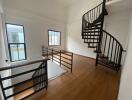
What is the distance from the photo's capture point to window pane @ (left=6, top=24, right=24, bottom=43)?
394 cm

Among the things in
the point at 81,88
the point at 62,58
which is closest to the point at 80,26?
the point at 62,58

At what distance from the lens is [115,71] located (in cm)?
307

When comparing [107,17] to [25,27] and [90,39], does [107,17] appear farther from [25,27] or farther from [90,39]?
[25,27]

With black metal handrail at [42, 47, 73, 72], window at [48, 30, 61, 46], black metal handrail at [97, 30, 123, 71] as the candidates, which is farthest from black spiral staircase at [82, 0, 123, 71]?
window at [48, 30, 61, 46]

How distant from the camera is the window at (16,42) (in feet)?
13.0

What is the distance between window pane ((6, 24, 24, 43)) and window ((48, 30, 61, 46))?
6.13ft

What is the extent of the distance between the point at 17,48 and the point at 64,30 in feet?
12.2

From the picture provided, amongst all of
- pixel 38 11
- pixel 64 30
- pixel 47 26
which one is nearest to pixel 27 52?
pixel 47 26

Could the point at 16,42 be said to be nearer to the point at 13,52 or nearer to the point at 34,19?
the point at 13,52

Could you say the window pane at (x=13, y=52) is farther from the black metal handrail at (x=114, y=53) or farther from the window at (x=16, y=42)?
the black metal handrail at (x=114, y=53)

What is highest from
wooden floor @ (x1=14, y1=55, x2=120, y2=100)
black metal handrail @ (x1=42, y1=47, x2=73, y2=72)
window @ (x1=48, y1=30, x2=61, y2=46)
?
window @ (x1=48, y1=30, x2=61, y2=46)

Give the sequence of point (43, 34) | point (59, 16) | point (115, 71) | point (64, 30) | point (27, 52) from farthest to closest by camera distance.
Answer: point (64, 30)
point (59, 16)
point (43, 34)
point (27, 52)
point (115, 71)

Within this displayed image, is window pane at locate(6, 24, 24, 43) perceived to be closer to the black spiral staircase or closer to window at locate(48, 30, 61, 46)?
window at locate(48, 30, 61, 46)

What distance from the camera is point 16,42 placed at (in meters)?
4.19
